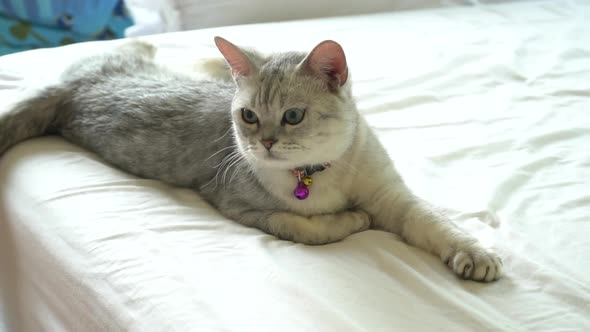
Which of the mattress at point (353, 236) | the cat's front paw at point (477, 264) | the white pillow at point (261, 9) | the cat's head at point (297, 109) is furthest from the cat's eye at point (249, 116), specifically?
the white pillow at point (261, 9)

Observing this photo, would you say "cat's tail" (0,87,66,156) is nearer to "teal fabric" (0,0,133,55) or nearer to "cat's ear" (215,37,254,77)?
"cat's ear" (215,37,254,77)

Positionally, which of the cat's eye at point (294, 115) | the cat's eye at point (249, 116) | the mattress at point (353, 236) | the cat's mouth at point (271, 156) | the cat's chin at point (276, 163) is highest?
the cat's eye at point (294, 115)

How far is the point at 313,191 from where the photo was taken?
1.28 metres

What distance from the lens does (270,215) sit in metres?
1.25

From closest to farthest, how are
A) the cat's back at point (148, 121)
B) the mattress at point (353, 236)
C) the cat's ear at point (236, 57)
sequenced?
the mattress at point (353, 236)
the cat's ear at point (236, 57)
the cat's back at point (148, 121)

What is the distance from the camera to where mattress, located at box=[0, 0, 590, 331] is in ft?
3.08

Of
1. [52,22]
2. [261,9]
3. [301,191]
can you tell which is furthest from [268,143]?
[52,22]

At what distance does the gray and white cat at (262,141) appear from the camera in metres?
1.18

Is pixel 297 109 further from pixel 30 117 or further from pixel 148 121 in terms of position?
pixel 30 117

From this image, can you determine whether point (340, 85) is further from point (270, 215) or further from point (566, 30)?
point (566, 30)

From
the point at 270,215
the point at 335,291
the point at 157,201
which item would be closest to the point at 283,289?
the point at 335,291

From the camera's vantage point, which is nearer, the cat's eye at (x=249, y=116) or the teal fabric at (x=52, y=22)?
the cat's eye at (x=249, y=116)

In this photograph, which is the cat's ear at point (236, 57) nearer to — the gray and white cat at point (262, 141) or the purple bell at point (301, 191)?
the gray and white cat at point (262, 141)

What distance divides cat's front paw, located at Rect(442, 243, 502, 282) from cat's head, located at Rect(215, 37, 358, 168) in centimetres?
37
